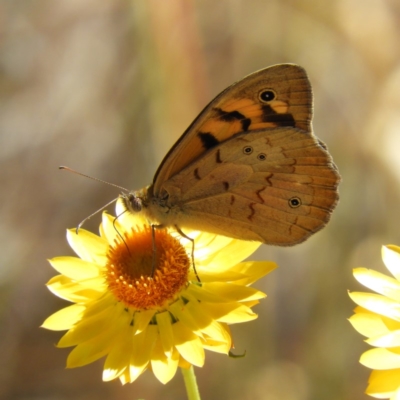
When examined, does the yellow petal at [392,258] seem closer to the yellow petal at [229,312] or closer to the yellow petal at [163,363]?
the yellow petal at [229,312]

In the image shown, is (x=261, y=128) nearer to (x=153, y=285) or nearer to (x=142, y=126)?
(x=153, y=285)

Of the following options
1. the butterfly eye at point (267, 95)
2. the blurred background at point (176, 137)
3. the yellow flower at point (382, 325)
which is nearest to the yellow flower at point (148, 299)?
the yellow flower at point (382, 325)

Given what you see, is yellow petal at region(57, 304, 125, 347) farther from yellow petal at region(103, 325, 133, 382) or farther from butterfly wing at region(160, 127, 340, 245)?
butterfly wing at region(160, 127, 340, 245)

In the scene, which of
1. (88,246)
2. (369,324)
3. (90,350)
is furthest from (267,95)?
(90,350)

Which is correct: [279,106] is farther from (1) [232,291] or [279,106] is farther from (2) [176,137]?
(2) [176,137]

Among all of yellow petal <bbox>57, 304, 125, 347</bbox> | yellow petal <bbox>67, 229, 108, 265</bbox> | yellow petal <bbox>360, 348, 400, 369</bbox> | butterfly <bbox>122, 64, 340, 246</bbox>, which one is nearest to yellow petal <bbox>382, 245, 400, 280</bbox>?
butterfly <bbox>122, 64, 340, 246</bbox>

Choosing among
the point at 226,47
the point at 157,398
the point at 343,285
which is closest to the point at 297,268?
the point at 343,285
